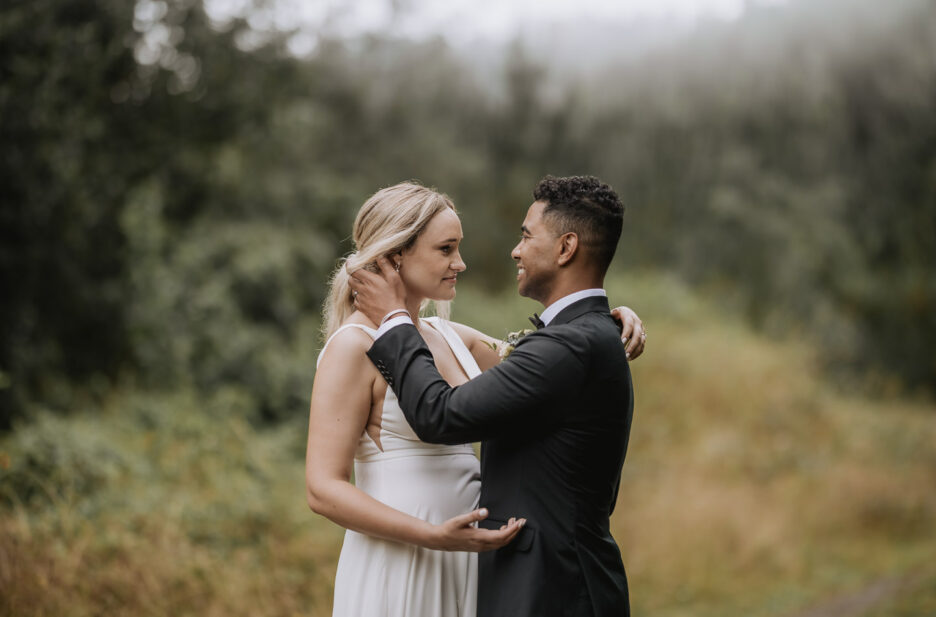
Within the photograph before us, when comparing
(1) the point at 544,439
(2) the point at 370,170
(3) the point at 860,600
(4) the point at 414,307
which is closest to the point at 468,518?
(1) the point at 544,439

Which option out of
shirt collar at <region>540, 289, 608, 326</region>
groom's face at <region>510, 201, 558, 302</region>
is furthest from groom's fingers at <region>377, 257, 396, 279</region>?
shirt collar at <region>540, 289, 608, 326</region>

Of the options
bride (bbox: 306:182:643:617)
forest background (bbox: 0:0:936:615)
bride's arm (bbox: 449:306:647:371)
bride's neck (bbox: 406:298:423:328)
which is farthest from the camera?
forest background (bbox: 0:0:936:615)

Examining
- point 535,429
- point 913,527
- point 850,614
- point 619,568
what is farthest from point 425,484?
point 913,527

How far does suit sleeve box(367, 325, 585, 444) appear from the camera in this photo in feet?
7.23

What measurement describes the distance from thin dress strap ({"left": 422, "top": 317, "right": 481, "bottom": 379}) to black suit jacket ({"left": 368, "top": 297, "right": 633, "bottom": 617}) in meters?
0.42

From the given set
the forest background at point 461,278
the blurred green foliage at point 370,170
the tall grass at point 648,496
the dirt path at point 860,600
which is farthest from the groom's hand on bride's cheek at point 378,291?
the dirt path at point 860,600

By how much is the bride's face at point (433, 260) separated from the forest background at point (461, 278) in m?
2.55

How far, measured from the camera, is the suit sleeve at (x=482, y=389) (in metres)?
2.21

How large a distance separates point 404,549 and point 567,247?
1020 mm

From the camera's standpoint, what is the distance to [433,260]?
262 cm

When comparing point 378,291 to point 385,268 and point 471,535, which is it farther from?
point 471,535

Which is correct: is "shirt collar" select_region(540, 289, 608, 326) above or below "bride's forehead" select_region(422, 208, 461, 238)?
below

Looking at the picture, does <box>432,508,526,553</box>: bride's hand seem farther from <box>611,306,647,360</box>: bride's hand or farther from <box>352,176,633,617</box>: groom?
<box>611,306,647,360</box>: bride's hand

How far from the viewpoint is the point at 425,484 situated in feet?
8.29
